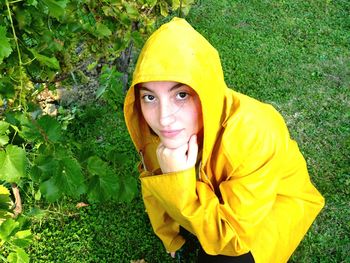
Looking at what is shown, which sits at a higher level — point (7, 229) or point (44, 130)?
point (44, 130)

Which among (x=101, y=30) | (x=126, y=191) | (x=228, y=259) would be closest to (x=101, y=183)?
(x=126, y=191)

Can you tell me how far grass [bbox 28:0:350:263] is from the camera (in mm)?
3111

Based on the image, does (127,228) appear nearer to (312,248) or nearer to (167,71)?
(312,248)

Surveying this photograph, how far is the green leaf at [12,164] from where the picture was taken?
1469mm

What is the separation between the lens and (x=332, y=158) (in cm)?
365

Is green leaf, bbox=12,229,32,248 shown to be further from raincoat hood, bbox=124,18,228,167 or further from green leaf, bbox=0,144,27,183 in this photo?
raincoat hood, bbox=124,18,228,167

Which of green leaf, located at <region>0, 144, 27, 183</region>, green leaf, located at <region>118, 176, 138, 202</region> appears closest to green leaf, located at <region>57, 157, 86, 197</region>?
green leaf, located at <region>0, 144, 27, 183</region>

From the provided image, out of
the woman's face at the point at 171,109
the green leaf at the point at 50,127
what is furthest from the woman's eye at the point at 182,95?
the green leaf at the point at 50,127

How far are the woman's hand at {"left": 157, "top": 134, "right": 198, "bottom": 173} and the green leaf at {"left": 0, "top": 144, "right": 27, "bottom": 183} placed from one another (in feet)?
2.20

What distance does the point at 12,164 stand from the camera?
1488 millimetres

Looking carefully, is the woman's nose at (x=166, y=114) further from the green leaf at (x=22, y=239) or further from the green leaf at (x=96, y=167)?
the green leaf at (x=22, y=239)

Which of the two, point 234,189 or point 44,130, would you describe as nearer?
point 44,130

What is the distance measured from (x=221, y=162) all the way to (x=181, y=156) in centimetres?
24

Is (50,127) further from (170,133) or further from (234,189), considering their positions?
(234,189)
